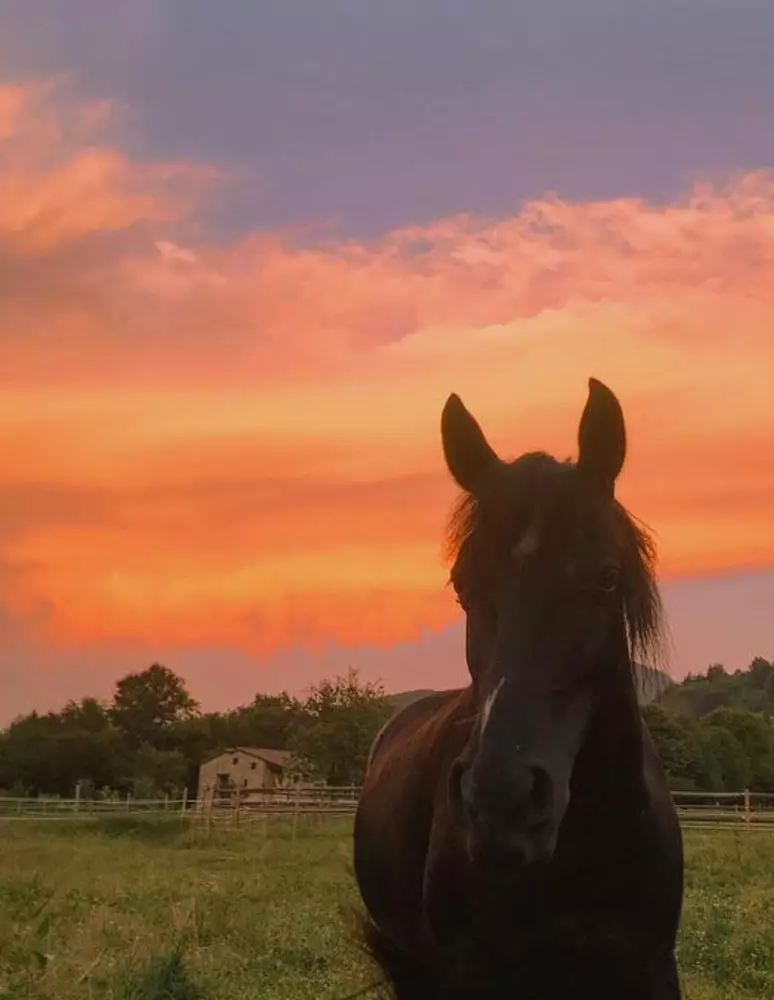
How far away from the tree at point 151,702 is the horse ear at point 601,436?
74.7 metres

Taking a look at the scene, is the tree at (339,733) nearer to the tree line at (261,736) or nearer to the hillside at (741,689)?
the tree line at (261,736)

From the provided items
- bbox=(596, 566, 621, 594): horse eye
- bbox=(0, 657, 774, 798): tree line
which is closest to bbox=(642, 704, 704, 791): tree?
bbox=(0, 657, 774, 798): tree line

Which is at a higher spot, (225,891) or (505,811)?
(505,811)

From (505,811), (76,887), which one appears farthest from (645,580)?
(76,887)

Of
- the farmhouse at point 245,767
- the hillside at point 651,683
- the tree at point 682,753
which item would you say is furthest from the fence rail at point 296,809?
the farmhouse at point 245,767

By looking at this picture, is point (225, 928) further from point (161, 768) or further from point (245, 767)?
point (245, 767)

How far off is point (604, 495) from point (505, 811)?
1130mm

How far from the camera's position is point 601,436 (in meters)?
3.58

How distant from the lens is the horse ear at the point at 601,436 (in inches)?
141

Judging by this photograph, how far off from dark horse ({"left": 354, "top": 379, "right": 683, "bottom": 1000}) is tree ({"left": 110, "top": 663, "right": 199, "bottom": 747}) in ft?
243

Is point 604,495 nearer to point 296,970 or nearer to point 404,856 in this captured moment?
point 404,856

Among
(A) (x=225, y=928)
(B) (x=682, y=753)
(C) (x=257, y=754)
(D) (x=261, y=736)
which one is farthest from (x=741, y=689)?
(A) (x=225, y=928)

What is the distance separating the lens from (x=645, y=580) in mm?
3629

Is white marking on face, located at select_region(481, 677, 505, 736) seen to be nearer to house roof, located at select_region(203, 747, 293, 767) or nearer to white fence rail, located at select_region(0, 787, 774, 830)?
white fence rail, located at select_region(0, 787, 774, 830)
